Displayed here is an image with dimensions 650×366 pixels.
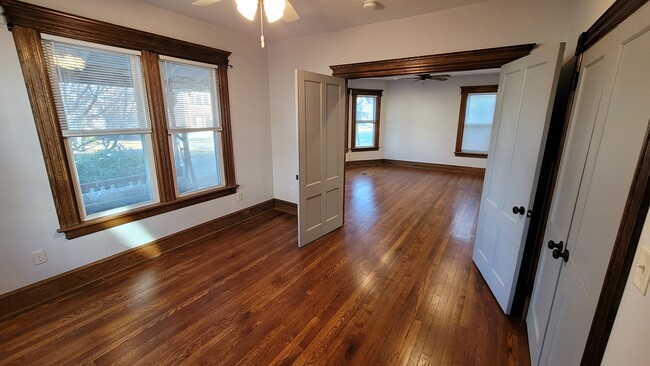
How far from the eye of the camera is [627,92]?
0.97 meters

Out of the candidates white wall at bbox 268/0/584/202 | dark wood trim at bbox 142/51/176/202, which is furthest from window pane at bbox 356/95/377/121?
dark wood trim at bbox 142/51/176/202

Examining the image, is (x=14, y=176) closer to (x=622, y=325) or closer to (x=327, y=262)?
(x=327, y=262)

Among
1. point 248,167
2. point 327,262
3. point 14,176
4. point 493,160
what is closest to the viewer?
point 14,176

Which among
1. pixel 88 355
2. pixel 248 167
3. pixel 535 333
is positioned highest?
pixel 248 167

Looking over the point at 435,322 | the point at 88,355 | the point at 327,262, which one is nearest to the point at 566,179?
the point at 435,322

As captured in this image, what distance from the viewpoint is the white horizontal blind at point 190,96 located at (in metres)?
2.90

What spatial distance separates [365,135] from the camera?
820 centimetres

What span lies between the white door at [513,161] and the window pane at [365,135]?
5.69 meters

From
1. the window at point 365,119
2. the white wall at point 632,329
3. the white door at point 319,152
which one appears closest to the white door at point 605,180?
the white wall at point 632,329

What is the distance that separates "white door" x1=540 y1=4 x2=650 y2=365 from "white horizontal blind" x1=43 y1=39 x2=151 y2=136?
3483mm

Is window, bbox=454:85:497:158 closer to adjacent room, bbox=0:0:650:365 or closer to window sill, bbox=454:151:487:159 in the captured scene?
window sill, bbox=454:151:487:159

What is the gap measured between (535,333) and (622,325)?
114 centimetres

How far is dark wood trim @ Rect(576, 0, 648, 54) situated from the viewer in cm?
102

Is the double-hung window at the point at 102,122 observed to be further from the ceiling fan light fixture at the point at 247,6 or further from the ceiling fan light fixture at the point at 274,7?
the ceiling fan light fixture at the point at 274,7
